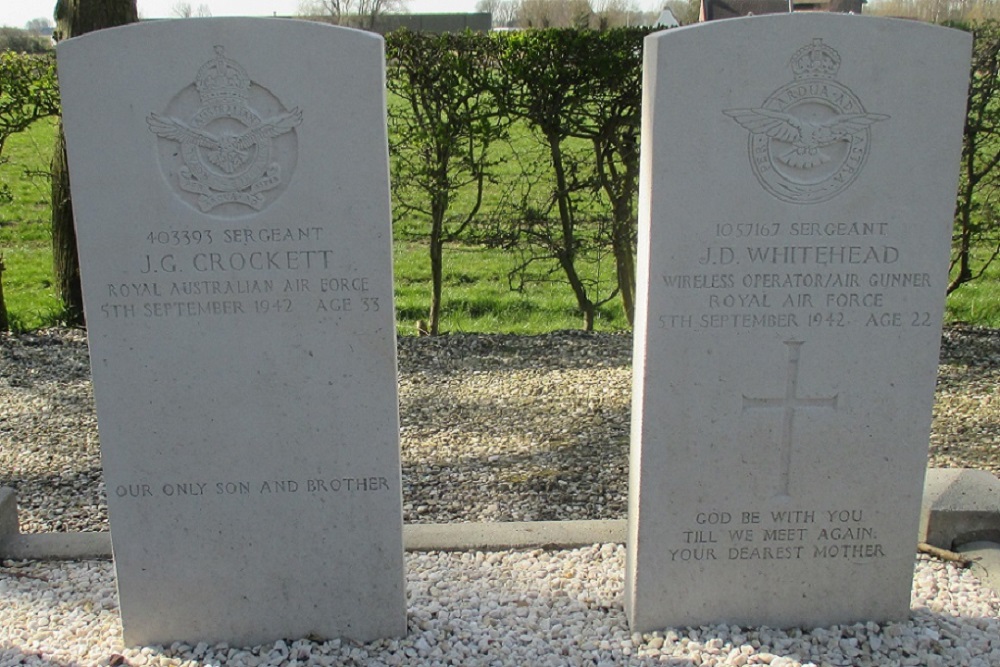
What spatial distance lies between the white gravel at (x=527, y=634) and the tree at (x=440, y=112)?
3.78 meters

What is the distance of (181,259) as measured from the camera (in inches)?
105

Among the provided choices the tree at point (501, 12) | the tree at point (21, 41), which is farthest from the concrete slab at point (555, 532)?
Answer: the tree at point (501, 12)

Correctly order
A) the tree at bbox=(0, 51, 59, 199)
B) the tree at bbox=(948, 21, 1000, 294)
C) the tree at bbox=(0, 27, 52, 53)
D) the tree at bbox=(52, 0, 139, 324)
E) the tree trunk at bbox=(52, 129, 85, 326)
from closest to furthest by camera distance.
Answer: the tree at bbox=(52, 0, 139, 324), the tree at bbox=(948, 21, 1000, 294), the tree trunk at bbox=(52, 129, 85, 326), the tree at bbox=(0, 51, 59, 199), the tree at bbox=(0, 27, 52, 53)

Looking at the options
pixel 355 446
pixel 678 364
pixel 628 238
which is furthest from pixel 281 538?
pixel 628 238

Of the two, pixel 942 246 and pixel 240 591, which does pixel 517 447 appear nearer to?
pixel 240 591

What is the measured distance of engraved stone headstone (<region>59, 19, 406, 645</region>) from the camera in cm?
254

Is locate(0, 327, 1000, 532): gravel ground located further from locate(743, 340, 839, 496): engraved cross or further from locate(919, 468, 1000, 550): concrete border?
locate(743, 340, 839, 496): engraved cross

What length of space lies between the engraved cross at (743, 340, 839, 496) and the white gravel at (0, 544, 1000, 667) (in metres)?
0.71

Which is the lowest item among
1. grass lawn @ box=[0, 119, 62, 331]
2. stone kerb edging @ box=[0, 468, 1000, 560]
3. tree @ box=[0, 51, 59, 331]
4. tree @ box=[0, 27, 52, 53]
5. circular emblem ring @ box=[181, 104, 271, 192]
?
stone kerb edging @ box=[0, 468, 1000, 560]

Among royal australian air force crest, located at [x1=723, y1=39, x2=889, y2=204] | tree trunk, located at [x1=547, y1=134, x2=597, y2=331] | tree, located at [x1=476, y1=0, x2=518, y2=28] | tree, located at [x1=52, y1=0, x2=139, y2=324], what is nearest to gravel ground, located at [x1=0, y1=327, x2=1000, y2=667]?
tree, located at [x1=52, y1=0, x2=139, y2=324]

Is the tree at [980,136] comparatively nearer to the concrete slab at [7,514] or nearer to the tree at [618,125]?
the tree at [618,125]

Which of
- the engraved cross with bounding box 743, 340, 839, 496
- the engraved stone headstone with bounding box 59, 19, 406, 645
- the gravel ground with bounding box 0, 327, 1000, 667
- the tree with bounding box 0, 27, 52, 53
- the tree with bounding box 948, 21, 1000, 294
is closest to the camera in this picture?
the engraved stone headstone with bounding box 59, 19, 406, 645

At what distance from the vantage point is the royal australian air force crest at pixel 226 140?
8.39 ft

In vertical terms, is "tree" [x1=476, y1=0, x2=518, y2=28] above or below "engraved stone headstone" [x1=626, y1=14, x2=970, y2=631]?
above
